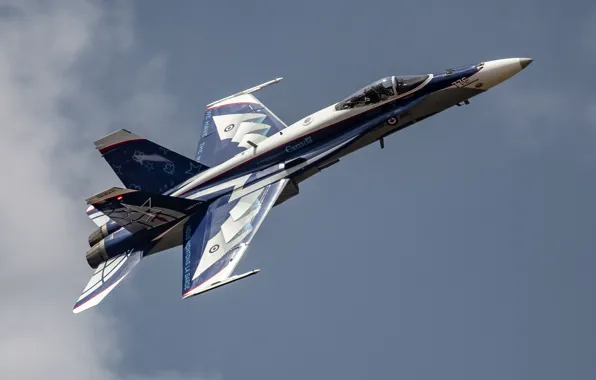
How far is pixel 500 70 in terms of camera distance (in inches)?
1587

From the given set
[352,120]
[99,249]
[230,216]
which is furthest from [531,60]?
[99,249]

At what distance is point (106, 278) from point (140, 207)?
3148 millimetres

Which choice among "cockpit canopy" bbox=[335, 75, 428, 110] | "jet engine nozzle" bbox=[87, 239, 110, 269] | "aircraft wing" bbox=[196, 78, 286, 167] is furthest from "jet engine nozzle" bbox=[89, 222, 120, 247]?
"cockpit canopy" bbox=[335, 75, 428, 110]

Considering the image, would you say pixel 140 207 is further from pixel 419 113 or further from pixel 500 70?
pixel 500 70

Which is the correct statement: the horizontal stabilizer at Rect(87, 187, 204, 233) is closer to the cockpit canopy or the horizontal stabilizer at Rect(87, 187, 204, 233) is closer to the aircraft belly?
the aircraft belly

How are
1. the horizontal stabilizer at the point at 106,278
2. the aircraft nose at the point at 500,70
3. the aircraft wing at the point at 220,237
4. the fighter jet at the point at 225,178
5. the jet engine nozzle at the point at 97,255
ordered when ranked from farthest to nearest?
the jet engine nozzle at the point at 97,255 < the horizontal stabilizer at the point at 106,278 < the fighter jet at the point at 225,178 < the aircraft nose at the point at 500,70 < the aircraft wing at the point at 220,237

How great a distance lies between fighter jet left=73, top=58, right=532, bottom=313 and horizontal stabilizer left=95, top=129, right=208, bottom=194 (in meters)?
0.04

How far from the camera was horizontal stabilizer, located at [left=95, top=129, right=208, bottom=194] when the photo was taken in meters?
43.7

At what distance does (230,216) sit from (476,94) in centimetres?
1001

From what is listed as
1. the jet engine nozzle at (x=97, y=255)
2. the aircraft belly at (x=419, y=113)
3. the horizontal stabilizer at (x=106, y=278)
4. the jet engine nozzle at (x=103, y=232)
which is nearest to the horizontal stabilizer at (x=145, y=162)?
the jet engine nozzle at (x=103, y=232)

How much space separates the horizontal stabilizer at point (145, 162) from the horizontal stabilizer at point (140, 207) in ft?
5.83

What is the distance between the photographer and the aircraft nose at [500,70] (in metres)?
40.3

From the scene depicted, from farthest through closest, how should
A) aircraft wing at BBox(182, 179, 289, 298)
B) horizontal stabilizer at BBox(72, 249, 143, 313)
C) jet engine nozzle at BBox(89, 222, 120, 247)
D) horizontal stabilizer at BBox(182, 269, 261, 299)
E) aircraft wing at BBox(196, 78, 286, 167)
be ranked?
aircraft wing at BBox(196, 78, 286, 167), jet engine nozzle at BBox(89, 222, 120, 247), horizontal stabilizer at BBox(72, 249, 143, 313), aircraft wing at BBox(182, 179, 289, 298), horizontal stabilizer at BBox(182, 269, 261, 299)

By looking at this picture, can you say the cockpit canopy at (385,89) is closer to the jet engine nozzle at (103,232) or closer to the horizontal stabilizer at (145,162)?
the horizontal stabilizer at (145,162)
